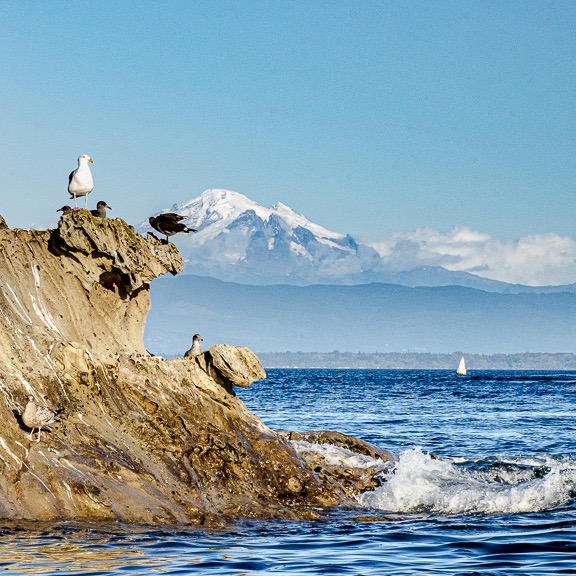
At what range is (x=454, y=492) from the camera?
21828 mm

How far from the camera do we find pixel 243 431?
2058 cm

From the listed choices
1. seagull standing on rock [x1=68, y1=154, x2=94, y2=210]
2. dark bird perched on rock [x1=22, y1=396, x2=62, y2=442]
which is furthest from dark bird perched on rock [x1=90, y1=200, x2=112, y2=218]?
dark bird perched on rock [x1=22, y1=396, x2=62, y2=442]

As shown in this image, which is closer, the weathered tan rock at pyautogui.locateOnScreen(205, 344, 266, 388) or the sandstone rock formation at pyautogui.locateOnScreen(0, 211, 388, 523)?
the sandstone rock formation at pyautogui.locateOnScreen(0, 211, 388, 523)

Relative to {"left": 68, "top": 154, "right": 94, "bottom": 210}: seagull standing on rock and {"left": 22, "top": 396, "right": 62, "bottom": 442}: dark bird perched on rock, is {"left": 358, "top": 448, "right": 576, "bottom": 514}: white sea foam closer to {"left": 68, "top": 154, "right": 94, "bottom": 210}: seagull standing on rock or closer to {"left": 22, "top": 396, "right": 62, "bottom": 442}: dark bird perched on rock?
{"left": 22, "top": 396, "right": 62, "bottom": 442}: dark bird perched on rock

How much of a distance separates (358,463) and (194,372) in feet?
15.2

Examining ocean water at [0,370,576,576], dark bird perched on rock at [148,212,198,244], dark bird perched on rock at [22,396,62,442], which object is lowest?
ocean water at [0,370,576,576]

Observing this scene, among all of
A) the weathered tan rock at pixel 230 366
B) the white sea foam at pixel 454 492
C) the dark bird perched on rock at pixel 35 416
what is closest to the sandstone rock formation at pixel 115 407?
the weathered tan rock at pixel 230 366

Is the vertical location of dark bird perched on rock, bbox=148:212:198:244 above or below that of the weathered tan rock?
above

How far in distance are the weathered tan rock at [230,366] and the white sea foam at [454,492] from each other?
316cm

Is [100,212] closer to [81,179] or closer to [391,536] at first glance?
[81,179]

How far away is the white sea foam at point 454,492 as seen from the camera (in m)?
21.0

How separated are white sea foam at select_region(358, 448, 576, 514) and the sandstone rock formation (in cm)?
104

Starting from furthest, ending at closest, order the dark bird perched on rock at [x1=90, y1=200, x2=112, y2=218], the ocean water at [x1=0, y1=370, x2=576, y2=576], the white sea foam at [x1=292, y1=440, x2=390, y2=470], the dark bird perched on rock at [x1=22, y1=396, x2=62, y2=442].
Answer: the white sea foam at [x1=292, y1=440, x2=390, y2=470] < the dark bird perched on rock at [x1=90, y1=200, x2=112, y2=218] < the dark bird perched on rock at [x1=22, y1=396, x2=62, y2=442] < the ocean water at [x1=0, y1=370, x2=576, y2=576]

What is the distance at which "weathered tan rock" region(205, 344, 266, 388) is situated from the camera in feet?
68.9
